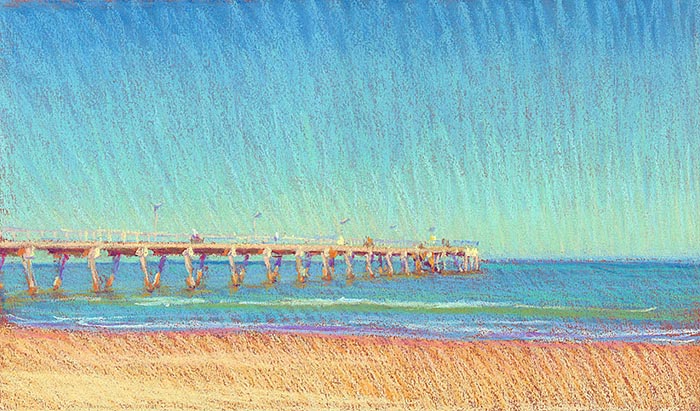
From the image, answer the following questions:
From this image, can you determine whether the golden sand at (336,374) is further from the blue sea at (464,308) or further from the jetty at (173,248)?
the jetty at (173,248)

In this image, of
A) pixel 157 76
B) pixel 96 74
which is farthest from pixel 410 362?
pixel 96 74

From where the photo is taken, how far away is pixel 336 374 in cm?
465

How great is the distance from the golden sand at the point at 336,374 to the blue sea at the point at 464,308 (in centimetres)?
16

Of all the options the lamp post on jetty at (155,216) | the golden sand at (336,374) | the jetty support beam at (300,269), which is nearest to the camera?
the golden sand at (336,374)

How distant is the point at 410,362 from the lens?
4.73 metres

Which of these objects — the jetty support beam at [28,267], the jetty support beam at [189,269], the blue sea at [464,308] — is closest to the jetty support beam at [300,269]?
the blue sea at [464,308]

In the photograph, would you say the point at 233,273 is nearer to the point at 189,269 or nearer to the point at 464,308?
the point at 189,269

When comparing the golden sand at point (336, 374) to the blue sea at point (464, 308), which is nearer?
the golden sand at point (336, 374)

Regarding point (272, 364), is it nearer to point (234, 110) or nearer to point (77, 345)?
point (77, 345)

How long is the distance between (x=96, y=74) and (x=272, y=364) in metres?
2.65

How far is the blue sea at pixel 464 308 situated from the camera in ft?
16.5

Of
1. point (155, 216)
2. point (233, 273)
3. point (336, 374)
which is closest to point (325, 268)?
point (233, 273)

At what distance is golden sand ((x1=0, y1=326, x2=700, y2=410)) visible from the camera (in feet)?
14.5

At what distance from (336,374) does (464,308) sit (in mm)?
1470
